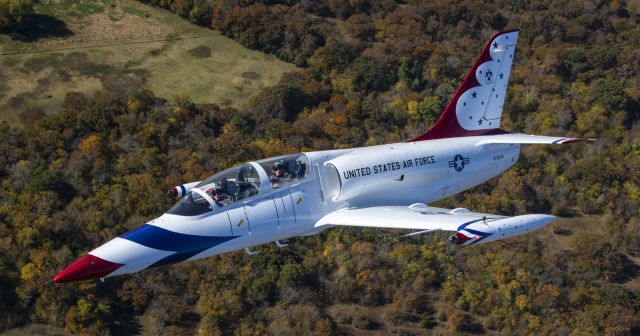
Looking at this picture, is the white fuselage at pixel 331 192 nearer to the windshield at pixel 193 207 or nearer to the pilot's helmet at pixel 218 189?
the windshield at pixel 193 207

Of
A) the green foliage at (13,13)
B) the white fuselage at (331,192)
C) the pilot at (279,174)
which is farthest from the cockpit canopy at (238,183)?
the green foliage at (13,13)

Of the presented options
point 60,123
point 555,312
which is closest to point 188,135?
point 60,123

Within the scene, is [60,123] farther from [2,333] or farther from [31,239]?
[2,333]

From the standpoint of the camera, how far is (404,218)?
1033 inches

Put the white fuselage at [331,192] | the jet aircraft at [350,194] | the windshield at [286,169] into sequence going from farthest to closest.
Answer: the windshield at [286,169]
the white fuselage at [331,192]
the jet aircraft at [350,194]

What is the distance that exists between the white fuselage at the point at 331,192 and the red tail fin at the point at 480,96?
1.02 m

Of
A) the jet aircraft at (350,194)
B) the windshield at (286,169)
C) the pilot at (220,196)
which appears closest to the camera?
the jet aircraft at (350,194)

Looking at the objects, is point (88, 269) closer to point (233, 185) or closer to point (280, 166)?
point (233, 185)

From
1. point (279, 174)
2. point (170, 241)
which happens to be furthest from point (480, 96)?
point (170, 241)

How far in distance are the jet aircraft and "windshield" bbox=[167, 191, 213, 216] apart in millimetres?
40

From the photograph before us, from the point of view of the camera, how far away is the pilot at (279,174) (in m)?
26.4

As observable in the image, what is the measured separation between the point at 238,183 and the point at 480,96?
14.4 m

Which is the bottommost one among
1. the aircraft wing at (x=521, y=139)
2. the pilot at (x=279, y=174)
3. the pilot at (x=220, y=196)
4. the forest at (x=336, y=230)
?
the forest at (x=336, y=230)

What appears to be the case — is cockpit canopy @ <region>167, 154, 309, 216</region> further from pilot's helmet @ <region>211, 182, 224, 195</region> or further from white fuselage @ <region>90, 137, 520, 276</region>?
white fuselage @ <region>90, 137, 520, 276</region>
